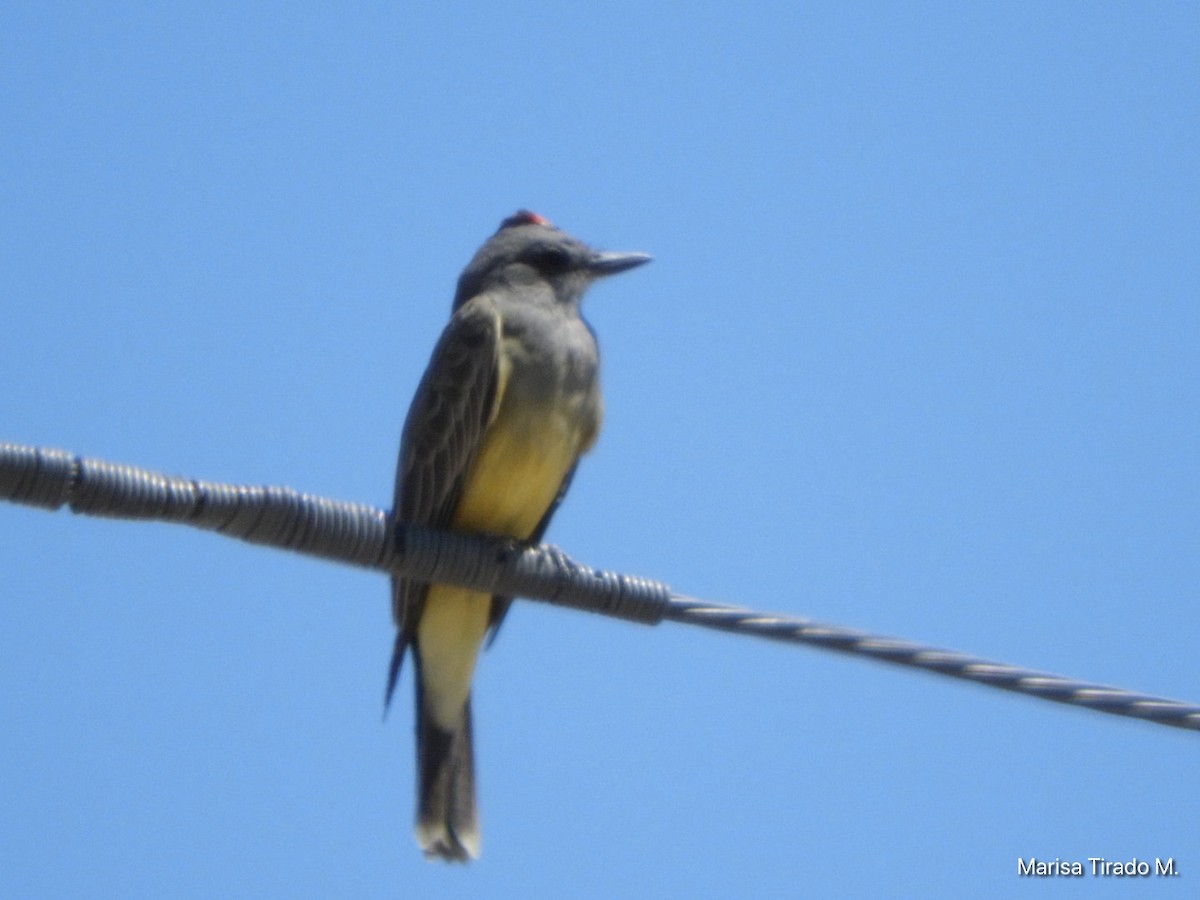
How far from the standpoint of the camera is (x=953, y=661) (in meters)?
4.25

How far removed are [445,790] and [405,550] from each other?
2564mm

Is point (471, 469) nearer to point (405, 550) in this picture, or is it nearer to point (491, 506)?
point (491, 506)

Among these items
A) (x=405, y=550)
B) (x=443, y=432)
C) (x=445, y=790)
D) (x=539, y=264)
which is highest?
(x=539, y=264)

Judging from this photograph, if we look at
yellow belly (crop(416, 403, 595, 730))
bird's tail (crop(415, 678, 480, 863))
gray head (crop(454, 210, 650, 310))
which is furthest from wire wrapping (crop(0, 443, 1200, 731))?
gray head (crop(454, 210, 650, 310))

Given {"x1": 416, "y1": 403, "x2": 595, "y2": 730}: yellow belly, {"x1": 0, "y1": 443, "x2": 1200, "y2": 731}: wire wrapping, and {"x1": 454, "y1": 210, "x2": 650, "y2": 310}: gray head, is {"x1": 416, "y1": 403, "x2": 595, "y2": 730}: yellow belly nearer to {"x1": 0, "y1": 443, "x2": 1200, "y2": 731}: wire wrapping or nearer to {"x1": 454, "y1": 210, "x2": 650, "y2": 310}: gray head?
{"x1": 454, "y1": 210, "x2": 650, "y2": 310}: gray head

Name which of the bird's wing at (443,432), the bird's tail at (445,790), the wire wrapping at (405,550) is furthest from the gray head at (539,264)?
the wire wrapping at (405,550)

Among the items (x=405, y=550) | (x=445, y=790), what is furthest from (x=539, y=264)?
(x=405, y=550)

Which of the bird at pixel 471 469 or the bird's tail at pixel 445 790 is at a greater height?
the bird at pixel 471 469

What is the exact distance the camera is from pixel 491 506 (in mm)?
6664

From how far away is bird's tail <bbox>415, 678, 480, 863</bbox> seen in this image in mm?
7062

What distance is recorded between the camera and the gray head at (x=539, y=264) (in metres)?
7.82

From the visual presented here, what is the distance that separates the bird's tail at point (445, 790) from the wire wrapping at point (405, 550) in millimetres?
2151

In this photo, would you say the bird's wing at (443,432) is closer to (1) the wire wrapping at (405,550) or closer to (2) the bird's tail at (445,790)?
(2) the bird's tail at (445,790)

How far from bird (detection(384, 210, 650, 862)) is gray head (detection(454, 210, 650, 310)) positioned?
0.61 ft
